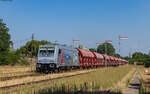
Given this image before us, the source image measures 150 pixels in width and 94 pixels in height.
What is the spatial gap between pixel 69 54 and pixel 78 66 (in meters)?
6.69

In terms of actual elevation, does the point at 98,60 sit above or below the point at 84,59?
below

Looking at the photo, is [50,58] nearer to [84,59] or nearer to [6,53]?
[84,59]

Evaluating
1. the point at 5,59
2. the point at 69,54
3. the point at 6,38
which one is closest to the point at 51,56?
the point at 69,54

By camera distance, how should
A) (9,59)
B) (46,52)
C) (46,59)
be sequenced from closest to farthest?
(46,59), (46,52), (9,59)

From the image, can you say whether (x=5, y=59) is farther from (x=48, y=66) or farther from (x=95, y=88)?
(x=95, y=88)

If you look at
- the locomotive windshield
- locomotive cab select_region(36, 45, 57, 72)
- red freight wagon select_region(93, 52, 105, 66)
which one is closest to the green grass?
locomotive cab select_region(36, 45, 57, 72)

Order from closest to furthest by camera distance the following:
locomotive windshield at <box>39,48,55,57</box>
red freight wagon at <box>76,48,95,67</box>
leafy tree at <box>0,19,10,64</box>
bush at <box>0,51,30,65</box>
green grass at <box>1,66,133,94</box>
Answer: green grass at <box>1,66,133,94</box> → locomotive windshield at <box>39,48,55,57</box> → red freight wagon at <box>76,48,95,67</box> → bush at <box>0,51,30,65</box> → leafy tree at <box>0,19,10,64</box>

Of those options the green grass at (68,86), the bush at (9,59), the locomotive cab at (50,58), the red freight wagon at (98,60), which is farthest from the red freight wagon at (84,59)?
the green grass at (68,86)

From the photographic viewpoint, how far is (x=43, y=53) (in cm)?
2652

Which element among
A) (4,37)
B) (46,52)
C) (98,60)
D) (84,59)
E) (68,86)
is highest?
(4,37)

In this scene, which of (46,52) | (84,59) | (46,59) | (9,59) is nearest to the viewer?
(46,59)

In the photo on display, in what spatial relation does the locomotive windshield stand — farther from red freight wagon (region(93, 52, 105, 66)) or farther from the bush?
red freight wagon (region(93, 52, 105, 66))

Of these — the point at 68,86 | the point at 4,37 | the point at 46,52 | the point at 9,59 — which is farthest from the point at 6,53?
the point at 68,86

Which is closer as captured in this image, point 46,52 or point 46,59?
point 46,59
